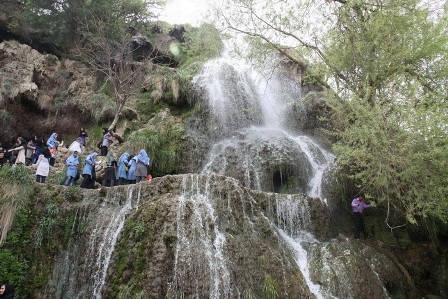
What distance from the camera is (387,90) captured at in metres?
9.53

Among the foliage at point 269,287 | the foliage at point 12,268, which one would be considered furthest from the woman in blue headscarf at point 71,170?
the foliage at point 269,287

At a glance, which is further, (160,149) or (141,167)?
(160,149)

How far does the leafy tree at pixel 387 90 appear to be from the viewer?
838cm

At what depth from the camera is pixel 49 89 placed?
19594mm

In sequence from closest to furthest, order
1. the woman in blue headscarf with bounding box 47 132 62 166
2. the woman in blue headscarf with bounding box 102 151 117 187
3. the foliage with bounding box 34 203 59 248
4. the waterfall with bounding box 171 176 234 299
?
the waterfall with bounding box 171 176 234 299 → the foliage with bounding box 34 203 59 248 → the woman in blue headscarf with bounding box 102 151 117 187 → the woman in blue headscarf with bounding box 47 132 62 166

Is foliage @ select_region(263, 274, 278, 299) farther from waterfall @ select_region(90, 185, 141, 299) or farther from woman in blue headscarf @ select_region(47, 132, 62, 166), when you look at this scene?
woman in blue headscarf @ select_region(47, 132, 62, 166)

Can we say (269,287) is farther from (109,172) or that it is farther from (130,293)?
(109,172)

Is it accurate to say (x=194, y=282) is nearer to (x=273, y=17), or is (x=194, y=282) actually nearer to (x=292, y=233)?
(x=292, y=233)

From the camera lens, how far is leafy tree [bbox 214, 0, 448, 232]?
8.38 metres

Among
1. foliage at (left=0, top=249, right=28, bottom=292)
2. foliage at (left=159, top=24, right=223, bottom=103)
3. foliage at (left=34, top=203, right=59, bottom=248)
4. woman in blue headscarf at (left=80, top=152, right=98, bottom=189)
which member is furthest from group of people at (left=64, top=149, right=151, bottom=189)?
foliage at (left=159, top=24, right=223, bottom=103)

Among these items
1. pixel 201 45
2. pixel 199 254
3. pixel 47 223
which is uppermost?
pixel 201 45

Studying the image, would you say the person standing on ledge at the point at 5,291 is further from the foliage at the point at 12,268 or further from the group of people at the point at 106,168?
the group of people at the point at 106,168

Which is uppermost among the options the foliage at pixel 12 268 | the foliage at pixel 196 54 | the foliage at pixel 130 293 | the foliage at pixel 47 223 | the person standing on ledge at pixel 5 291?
the foliage at pixel 196 54

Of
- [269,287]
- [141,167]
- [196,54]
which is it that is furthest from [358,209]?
[196,54]
